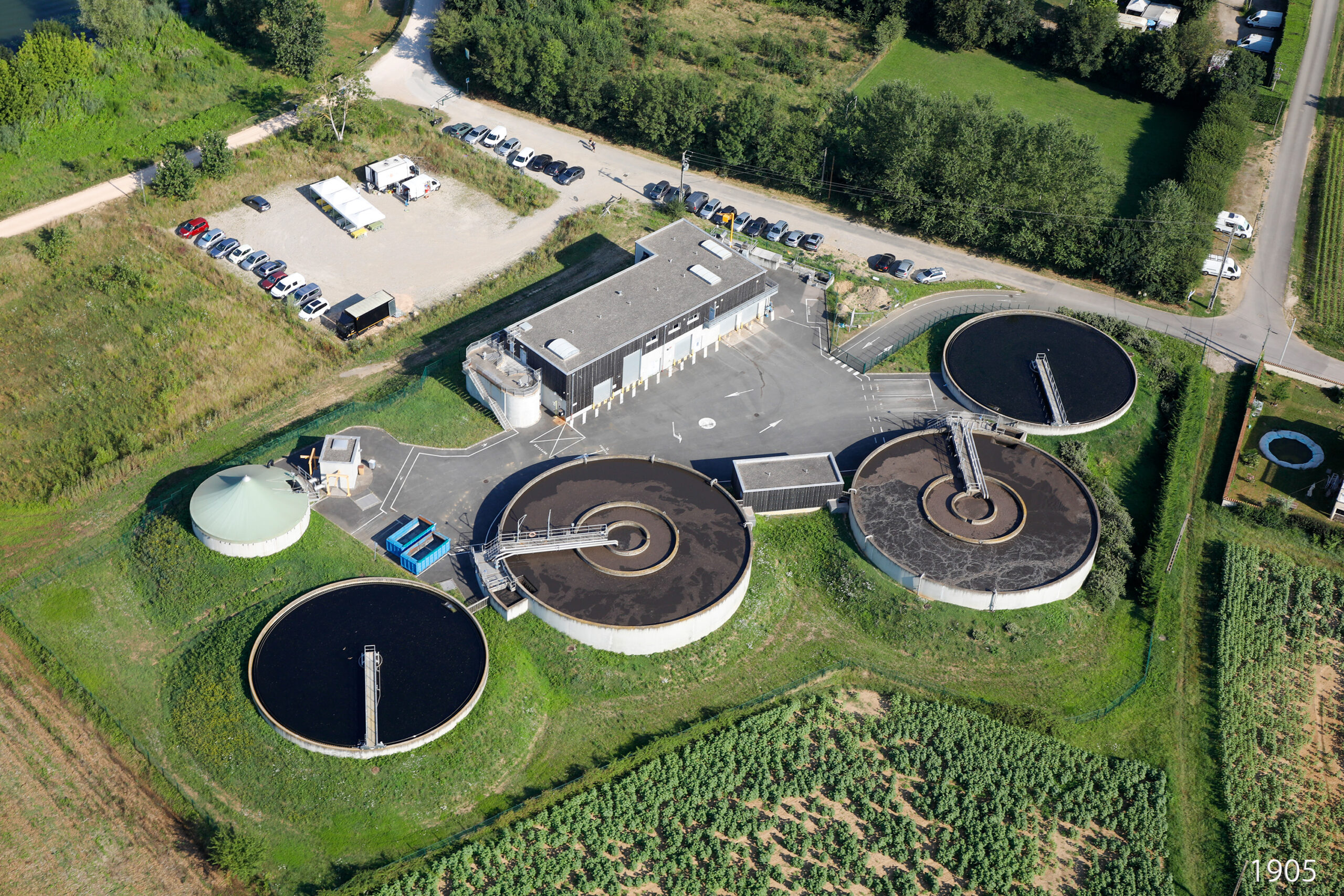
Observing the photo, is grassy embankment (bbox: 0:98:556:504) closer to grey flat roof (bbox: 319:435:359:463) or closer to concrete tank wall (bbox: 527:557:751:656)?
grey flat roof (bbox: 319:435:359:463)

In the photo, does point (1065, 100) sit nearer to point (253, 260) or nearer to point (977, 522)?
point (977, 522)

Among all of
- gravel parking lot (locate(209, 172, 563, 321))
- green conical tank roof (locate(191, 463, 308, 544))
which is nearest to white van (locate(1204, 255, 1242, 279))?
gravel parking lot (locate(209, 172, 563, 321))

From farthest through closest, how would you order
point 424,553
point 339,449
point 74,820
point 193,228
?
point 193,228 → point 339,449 → point 424,553 → point 74,820

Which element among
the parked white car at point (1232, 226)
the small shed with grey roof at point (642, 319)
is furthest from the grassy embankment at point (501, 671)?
the parked white car at point (1232, 226)

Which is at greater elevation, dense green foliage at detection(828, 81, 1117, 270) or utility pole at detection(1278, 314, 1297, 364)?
dense green foliage at detection(828, 81, 1117, 270)

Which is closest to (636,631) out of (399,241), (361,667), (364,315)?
(361,667)

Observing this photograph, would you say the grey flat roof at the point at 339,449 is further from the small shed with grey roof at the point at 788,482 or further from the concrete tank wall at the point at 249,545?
the small shed with grey roof at the point at 788,482
